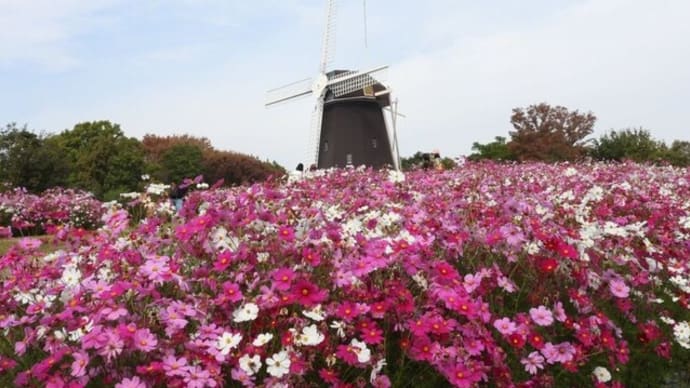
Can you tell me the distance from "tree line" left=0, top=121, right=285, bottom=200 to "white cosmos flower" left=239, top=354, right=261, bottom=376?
4.02 meters

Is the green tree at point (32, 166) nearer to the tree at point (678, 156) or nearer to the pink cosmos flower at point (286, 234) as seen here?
the pink cosmos flower at point (286, 234)

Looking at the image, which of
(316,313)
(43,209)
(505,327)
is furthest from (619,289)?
(43,209)

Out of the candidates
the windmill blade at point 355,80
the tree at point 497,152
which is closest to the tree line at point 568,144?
the tree at point 497,152

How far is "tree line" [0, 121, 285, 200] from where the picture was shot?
22438 mm

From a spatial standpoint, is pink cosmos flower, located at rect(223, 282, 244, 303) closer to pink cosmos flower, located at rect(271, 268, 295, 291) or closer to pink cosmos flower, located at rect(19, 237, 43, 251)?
pink cosmos flower, located at rect(271, 268, 295, 291)

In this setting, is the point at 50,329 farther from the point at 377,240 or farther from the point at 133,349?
the point at 377,240

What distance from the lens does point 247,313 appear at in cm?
245

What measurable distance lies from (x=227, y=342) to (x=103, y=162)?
118 feet

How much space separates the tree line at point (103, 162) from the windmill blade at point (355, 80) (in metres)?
7.52

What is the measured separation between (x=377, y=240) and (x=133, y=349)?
125cm

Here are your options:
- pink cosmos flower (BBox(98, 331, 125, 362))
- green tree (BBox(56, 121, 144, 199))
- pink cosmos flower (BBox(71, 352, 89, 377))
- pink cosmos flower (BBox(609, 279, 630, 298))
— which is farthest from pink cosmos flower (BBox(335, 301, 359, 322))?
green tree (BBox(56, 121, 144, 199))

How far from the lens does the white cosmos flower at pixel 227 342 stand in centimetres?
231

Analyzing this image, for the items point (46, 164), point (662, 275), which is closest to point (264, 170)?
point (46, 164)

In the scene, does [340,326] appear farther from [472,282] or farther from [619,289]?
[619,289]
